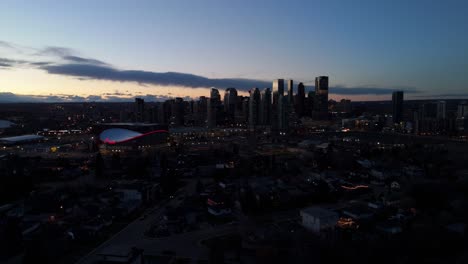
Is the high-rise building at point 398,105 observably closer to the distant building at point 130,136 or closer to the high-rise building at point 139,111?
the high-rise building at point 139,111

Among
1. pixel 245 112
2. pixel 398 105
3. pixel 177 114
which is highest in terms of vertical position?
pixel 398 105

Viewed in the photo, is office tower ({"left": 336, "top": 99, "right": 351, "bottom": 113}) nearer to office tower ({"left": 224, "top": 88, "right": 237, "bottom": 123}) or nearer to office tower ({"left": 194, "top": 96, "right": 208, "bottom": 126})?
office tower ({"left": 224, "top": 88, "right": 237, "bottom": 123})

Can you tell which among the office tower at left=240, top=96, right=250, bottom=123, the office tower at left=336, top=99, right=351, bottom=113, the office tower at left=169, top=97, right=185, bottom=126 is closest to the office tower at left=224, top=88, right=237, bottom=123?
the office tower at left=240, top=96, right=250, bottom=123

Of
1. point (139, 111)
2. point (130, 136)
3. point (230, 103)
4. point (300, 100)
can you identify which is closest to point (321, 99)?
point (300, 100)

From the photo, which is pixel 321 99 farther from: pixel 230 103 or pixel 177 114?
pixel 177 114

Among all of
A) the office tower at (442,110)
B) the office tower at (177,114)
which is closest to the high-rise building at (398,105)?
the office tower at (442,110)
